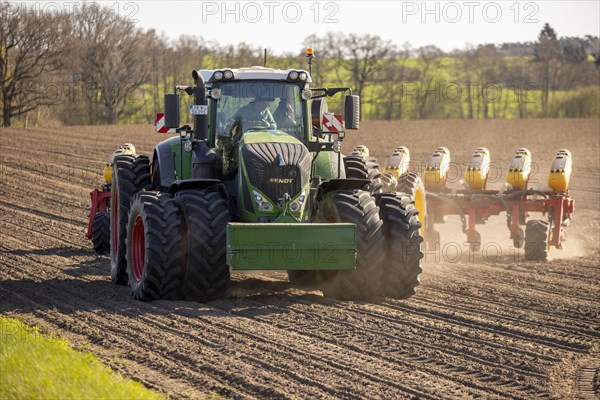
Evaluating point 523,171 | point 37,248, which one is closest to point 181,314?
point 37,248

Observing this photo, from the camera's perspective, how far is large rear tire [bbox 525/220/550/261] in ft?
50.4

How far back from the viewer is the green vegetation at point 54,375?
6430 millimetres

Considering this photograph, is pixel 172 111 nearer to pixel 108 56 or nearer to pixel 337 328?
pixel 337 328

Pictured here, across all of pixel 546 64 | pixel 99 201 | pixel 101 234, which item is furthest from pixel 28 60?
pixel 101 234

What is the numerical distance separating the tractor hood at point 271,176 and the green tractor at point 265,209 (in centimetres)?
1

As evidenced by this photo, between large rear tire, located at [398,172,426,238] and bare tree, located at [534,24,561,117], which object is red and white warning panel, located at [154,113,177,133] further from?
bare tree, located at [534,24,561,117]

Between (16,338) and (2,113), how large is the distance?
3773 cm

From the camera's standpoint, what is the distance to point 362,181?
1099 centimetres

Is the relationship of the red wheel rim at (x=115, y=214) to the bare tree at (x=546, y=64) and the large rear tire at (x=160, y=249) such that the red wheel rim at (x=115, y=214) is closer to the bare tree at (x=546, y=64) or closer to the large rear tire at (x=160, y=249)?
the large rear tire at (x=160, y=249)

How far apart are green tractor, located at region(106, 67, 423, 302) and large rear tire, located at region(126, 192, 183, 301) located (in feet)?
0.03

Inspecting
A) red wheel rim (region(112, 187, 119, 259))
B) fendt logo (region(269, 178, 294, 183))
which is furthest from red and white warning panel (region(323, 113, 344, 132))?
red wheel rim (region(112, 187, 119, 259))

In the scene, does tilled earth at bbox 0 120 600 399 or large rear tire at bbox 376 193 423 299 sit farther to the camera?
large rear tire at bbox 376 193 423 299

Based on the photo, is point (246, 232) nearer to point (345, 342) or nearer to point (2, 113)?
point (345, 342)

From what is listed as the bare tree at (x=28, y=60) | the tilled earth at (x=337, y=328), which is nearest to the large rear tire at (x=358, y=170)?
the tilled earth at (x=337, y=328)
